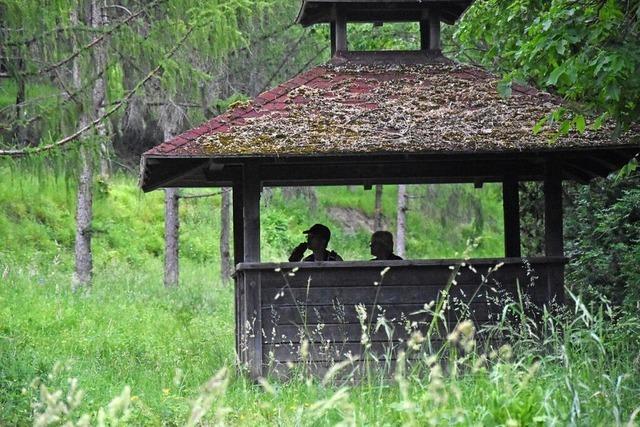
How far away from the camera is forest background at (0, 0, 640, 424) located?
787cm

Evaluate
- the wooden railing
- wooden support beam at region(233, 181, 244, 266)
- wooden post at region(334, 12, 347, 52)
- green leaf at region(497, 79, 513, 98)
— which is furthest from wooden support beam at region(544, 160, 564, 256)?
wooden support beam at region(233, 181, 244, 266)

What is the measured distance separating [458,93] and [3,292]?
7466 millimetres

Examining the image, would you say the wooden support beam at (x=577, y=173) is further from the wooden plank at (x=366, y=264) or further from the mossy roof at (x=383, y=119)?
the wooden plank at (x=366, y=264)

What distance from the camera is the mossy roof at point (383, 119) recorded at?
10312 millimetres

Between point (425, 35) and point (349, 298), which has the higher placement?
point (425, 35)

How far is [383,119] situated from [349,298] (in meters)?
1.80

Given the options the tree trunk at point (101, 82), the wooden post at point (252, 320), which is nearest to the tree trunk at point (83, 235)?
the tree trunk at point (101, 82)

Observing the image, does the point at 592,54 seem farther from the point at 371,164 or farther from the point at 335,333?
the point at 335,333

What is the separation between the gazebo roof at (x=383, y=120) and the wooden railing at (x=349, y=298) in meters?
1.14

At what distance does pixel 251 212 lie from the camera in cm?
1070

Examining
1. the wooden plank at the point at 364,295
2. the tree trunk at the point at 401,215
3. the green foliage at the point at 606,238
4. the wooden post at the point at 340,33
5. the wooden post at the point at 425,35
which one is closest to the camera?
the wooden plank at the point at 364,295

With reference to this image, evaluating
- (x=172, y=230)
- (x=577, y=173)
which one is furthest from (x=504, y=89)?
(x=172, y=230)

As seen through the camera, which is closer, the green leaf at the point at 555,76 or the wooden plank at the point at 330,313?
the green leaf at the point at 555,76

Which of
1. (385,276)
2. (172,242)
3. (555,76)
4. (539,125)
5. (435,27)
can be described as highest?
(435,27)
